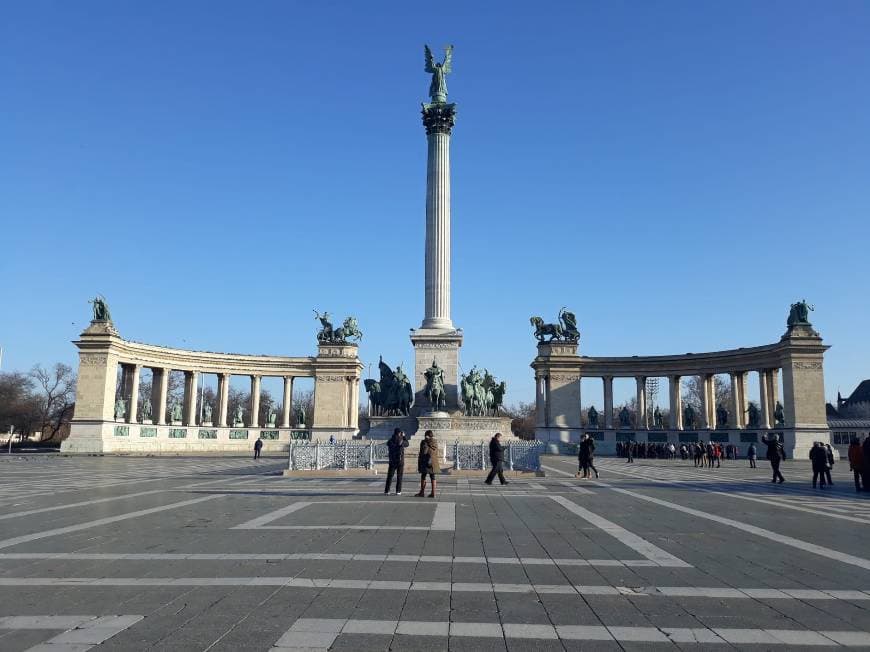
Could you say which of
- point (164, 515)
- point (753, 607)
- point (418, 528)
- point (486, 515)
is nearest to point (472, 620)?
point (753, 607)

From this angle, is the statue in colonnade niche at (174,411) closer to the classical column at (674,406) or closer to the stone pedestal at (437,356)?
the stone pedestal at (437,356)

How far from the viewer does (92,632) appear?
580cm

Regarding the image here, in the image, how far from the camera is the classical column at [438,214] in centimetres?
4991

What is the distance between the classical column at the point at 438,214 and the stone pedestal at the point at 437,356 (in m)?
1.26

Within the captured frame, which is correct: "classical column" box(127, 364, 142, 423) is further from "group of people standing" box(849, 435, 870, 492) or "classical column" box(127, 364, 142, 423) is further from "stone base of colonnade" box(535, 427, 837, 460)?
"group of people standing" box(849, 435, 870, 492)

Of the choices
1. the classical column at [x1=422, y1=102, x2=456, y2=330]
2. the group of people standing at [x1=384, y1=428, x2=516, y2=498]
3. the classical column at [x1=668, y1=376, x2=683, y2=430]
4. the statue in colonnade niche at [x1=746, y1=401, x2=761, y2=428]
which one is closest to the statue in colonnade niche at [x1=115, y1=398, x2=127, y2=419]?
the classical column at [x1=422, y1=102, x2=456, y2=330]

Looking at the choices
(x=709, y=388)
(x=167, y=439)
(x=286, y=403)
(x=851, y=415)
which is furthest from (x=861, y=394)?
(x=167, y=439)

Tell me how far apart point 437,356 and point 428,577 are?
1580 inches

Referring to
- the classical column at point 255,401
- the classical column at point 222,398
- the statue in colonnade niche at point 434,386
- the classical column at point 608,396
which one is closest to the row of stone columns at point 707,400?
the classical column at point 608,396

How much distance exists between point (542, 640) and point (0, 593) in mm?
6153

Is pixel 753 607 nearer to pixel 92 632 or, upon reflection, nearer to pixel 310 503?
pixel 92 632

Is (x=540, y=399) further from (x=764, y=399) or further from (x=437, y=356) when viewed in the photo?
(x=437, y=356)

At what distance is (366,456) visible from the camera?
2964cm

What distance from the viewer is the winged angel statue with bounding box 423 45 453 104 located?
2168 inches
